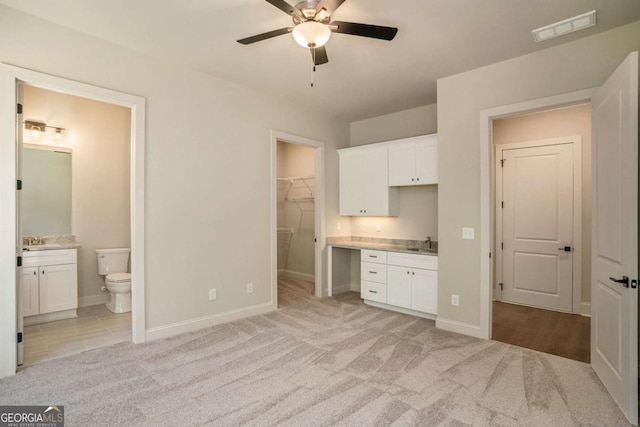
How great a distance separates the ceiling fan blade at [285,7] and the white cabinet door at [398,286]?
3.13m

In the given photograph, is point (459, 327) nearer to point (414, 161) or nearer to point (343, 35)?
point (414, 161)

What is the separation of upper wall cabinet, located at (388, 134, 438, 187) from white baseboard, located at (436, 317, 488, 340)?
1.66 m

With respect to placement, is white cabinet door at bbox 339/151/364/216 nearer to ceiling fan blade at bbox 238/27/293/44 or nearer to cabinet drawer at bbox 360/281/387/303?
cabinet drawer at bbox 360/281/387/303

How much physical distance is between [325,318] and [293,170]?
340 centimetres

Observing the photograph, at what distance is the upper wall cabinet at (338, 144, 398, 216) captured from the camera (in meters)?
4.78

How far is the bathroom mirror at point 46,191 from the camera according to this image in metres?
4.25

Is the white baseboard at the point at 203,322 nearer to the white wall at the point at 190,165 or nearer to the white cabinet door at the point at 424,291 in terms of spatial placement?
the white wall at the point at 190,165

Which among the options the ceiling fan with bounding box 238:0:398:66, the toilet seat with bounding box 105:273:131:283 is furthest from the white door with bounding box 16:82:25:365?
the ceiling fan with bounding box 238:0:398:66

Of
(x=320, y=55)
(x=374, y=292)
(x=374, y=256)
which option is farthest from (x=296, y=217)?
(x=320, y=55)

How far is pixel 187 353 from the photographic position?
303 cm

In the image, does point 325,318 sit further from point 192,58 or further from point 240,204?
point 192,58

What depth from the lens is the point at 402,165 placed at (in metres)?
4.54

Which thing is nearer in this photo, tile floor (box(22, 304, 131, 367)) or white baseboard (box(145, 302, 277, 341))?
tile floor (box(22, 304, 131, 367))

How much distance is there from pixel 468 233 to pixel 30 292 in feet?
16.1
